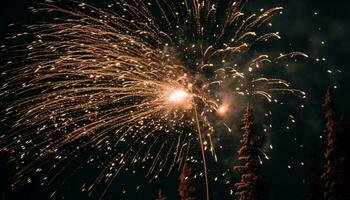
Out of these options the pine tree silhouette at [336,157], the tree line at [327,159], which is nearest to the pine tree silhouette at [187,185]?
the tree line at [327,159]

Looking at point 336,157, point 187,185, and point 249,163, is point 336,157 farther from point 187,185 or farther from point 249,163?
point 187,185

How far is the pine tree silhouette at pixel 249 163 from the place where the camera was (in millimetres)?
35719

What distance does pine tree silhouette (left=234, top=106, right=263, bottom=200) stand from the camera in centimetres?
3572

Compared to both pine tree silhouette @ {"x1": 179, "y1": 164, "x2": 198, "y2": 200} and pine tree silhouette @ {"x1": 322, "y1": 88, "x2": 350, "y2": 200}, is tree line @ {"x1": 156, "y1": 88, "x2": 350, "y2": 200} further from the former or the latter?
pine tree silhouette @ {"x1": 179, "y1": 164, "x2": 198, "y2": 200}

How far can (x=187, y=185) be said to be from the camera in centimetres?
4397

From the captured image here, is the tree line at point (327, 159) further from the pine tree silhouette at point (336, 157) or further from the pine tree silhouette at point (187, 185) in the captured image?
the pine tree silhouette at point (187, 185)

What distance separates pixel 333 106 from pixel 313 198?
43.4 ft

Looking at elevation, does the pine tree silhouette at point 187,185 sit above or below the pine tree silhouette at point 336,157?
above

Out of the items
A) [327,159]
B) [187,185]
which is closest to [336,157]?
[327,159]

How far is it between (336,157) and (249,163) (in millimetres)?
5360

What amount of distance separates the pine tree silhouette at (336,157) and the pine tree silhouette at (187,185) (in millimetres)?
12393

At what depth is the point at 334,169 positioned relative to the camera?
111ft

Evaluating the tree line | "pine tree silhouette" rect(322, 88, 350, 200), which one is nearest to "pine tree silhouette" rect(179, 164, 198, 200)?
the tree line

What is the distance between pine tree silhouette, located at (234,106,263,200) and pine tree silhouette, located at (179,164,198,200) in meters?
7.76
